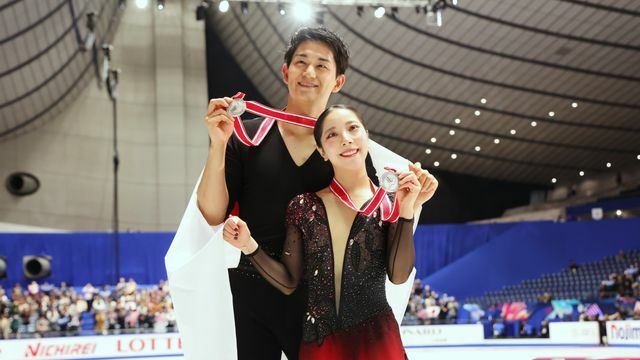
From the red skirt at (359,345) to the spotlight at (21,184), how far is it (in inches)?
1225

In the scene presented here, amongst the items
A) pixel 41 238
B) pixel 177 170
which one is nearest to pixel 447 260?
pixel 177 170

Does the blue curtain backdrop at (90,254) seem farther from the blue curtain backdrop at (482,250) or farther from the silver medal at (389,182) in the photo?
the silver medal at (389,182)

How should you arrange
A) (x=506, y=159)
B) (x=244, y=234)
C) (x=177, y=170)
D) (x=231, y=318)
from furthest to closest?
(x=506, y=159) < (x=177, y=170) < (x=231, y=318) < (x=244, y=234)

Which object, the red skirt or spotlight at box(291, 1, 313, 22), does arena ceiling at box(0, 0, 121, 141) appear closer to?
spotlight at box(291, 1, 313, 22)

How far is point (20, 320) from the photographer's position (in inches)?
659

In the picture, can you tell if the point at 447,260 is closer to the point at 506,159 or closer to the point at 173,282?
the point at 506,159

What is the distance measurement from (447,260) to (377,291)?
28.4 m

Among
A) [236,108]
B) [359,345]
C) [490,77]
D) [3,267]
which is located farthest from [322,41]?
[490,77]

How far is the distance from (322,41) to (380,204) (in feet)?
2.25

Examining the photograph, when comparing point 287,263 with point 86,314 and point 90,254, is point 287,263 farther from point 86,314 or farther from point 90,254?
point 90,254

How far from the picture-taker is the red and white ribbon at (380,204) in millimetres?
2494

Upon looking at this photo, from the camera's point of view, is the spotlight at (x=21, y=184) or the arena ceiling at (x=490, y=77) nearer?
the arena ceiling at (x=490, y=77)

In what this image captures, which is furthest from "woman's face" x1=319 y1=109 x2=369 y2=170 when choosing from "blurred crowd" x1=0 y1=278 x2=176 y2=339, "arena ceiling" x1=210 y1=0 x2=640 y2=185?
"arena ceiling" x1=210 y1=0 x2=640 y2=185

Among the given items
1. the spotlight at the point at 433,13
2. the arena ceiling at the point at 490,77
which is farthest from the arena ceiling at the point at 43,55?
the spotlight at the point at 433,13
